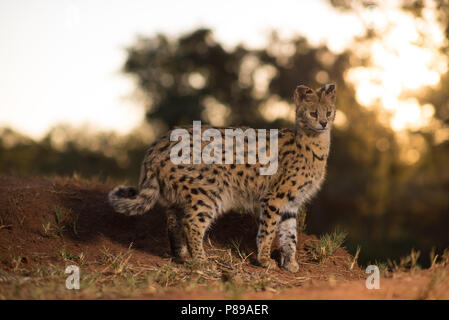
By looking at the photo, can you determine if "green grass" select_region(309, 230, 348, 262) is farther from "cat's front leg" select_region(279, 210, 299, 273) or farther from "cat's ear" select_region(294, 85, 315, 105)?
"cat's ear" select_region(294, 85, 315, 105)

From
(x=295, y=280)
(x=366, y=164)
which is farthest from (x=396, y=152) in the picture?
(x=295, y=280)

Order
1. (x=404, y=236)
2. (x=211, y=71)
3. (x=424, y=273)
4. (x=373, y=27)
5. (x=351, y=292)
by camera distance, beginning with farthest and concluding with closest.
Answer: (x=211, y=71) → (x=404, y=236) → (x=373, y=27) → (x=424, y=273) → (x=351, y=292)

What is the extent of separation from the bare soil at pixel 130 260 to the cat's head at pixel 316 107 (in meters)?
2.01

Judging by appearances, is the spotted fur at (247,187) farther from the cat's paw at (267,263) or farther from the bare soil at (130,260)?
the bare soil at (130,260)

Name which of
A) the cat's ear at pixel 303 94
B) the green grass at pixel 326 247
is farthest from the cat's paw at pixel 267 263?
the cat's ear at pixel 303 94

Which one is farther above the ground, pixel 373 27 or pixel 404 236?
pixel 373 27

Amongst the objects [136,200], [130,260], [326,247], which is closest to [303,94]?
[326,247]

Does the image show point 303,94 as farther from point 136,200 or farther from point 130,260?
point 130,260

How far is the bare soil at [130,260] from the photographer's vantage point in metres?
5.32

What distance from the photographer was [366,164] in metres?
24.4

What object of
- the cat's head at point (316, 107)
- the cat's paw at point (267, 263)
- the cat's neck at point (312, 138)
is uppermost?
the cat's head at point (316, 107)

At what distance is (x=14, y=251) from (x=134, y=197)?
177 centimetres

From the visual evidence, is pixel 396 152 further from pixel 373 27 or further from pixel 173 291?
pixel 173 291

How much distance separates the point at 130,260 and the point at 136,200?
0.82 m
